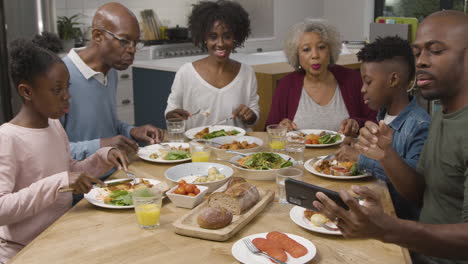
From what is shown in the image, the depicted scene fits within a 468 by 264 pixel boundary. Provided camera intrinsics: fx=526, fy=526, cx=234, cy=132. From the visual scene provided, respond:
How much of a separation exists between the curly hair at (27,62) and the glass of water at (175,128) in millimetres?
828

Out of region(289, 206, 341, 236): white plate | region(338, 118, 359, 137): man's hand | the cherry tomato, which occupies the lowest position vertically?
region(289, 206, 341, 236): white plate

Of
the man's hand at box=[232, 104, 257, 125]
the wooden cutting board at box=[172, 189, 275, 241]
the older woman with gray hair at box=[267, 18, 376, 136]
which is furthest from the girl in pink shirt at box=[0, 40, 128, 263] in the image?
the older woman with gray hair at box=[267, 18, 376, 136]

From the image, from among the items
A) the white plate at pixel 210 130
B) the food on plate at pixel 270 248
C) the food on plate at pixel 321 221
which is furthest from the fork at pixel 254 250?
the white plate at pixel 210 130

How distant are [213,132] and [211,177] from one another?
0.79 meters

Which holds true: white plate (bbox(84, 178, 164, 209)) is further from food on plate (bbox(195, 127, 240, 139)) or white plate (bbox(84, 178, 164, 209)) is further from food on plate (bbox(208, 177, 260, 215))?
food on plate (bbox(195, 127, 240, 139))

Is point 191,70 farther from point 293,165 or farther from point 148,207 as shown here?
point 148,207

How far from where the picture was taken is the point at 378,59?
8.21 ft

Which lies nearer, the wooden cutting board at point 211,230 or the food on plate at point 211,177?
the wooden cutting board at point 211,230

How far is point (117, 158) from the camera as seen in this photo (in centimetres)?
215

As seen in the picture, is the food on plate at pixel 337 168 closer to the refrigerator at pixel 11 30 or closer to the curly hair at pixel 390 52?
the curly hair at pixel 390 52

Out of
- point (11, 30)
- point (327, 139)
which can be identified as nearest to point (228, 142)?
point (327, 139)

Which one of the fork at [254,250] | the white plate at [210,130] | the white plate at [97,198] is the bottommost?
the fork at [254,250]

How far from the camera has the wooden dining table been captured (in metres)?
1.43

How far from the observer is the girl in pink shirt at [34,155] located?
69.1 inches
